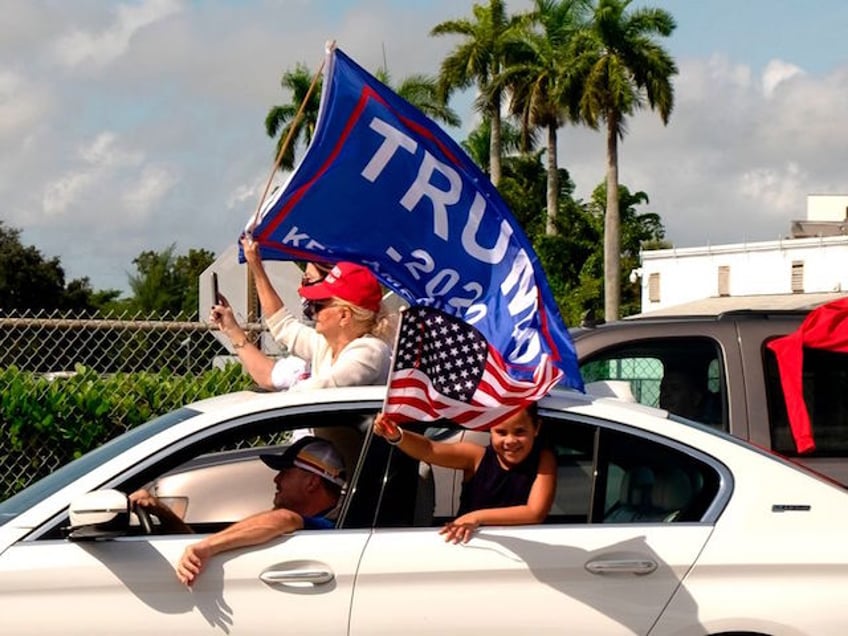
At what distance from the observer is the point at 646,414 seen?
210 inches

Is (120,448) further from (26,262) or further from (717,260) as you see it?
(26,262)

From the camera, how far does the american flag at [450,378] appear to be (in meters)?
5.17

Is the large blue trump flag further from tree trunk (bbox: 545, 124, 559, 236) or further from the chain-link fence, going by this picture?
tree trunk (bbox: 545, 124, 559, 236)

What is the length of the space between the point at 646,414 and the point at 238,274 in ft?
14.9

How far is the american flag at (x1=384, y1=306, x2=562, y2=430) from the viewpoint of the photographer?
204 inches

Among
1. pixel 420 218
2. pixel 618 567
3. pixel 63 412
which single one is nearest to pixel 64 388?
pixel 63 412

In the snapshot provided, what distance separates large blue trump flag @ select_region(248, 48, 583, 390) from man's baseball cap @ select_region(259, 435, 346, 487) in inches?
23.2

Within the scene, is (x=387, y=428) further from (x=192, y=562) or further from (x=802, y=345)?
(x=802, y=345)

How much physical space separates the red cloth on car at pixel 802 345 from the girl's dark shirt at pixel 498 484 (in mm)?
2139

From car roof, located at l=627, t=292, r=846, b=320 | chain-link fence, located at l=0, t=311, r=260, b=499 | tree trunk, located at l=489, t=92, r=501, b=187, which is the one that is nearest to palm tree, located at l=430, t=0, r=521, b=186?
tree trunk, located at l=489, t=92, r=501, b=187

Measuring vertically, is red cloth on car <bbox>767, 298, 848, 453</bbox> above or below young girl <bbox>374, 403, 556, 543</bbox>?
above

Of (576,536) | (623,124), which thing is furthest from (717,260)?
(576,536)

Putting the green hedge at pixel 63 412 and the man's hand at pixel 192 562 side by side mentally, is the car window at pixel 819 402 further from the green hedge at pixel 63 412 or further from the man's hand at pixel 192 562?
the green hedge at pixel 63 412

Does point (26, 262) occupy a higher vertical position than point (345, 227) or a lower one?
higher
